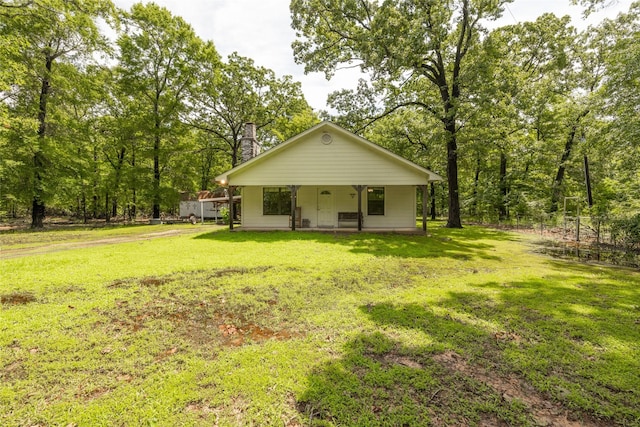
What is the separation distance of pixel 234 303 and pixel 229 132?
2604cm

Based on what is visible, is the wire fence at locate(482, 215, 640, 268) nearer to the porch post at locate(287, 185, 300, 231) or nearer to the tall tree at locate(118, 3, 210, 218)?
the porch post at locate(287, 185, 300, 231)

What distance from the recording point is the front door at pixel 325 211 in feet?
49.8

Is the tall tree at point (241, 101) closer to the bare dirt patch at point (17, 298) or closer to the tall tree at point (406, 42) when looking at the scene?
the tall tree at point (406, 42)

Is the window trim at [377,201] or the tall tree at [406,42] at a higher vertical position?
the tall tree at [406,42]

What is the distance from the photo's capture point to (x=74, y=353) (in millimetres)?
3104

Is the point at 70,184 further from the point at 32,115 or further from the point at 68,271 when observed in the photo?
the point at 68,271

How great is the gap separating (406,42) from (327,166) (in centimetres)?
718

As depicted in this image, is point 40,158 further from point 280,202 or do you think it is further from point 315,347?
point 315,347

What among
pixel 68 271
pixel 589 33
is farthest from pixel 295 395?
pixel 589 33

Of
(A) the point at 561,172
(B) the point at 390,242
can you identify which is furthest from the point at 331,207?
(A) the point at 561,172

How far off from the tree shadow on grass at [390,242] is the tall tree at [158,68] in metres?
14.5

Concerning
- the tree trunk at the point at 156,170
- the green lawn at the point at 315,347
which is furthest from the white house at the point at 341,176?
the tree trunk at the point at 156,170

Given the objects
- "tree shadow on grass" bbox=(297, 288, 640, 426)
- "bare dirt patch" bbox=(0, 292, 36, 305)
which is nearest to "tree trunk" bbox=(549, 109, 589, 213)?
"tree shadow on grass" bbox=(297, 288, 640, 426)

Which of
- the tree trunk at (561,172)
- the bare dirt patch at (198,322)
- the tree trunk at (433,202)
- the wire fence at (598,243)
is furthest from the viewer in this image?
the tree trunk at (433,202)
